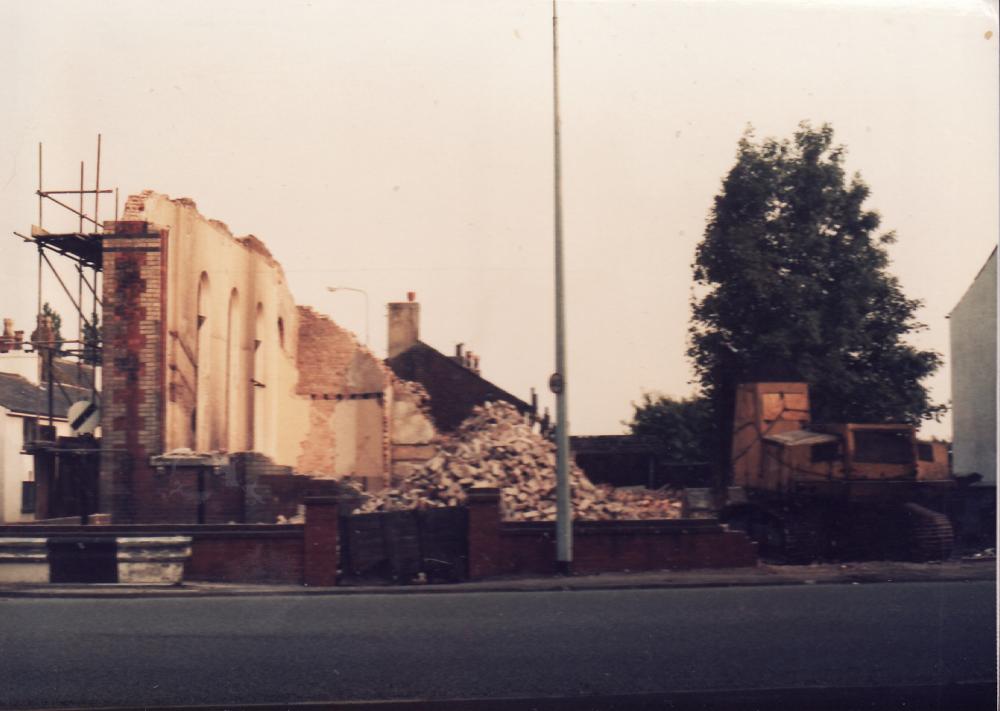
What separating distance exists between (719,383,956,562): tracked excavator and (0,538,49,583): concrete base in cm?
563

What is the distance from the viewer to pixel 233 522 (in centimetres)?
800

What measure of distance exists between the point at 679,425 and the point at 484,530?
7.63 ft

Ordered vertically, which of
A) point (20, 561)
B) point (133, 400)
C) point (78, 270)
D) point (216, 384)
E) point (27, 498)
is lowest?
point (20, 561)

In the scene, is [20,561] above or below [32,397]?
below

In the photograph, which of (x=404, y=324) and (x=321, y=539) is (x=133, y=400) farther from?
(x=321, y=539)

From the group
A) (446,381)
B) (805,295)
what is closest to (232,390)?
(446,381)

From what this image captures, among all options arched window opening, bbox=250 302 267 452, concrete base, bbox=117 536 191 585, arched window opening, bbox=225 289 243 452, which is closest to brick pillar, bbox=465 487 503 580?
arched window opening, bbox=250 302 267 452

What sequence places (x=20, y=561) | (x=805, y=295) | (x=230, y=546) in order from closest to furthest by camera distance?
1. (x=20, y=561)
2. (x=230, y=546)
3. (x=805, y=295)

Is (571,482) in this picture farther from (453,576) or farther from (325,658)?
(325,658)

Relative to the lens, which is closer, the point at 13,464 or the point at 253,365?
the point at 13,464

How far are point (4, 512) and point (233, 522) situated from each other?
2015 mm

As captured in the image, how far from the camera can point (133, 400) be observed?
24.4 ft

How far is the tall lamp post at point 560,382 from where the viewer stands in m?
5.83

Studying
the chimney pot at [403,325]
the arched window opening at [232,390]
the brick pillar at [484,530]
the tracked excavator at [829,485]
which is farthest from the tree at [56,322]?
the tracked excavator at [829,485]
